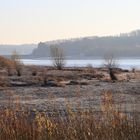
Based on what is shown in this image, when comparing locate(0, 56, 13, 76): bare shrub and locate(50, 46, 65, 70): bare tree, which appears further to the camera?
locate(50, 46, 65, 70): bare tree

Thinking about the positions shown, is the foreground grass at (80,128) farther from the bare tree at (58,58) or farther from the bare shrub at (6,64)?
the bare tree at (58,58)

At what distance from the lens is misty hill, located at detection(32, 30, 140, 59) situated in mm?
161500

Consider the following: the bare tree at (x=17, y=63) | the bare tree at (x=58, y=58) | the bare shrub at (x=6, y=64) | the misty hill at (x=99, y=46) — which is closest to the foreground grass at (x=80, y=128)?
the bare tree at (x=17, y=63)

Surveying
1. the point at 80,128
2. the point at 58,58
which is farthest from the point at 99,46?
the point at 80,128

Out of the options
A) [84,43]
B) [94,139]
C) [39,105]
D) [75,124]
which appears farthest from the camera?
[84,43]

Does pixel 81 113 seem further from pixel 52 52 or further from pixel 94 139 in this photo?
pixel 52 52

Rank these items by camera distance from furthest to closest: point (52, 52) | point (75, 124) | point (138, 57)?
point (138, 57) < point (52, 52) < point (75, 124)

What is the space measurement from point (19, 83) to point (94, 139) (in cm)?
3561

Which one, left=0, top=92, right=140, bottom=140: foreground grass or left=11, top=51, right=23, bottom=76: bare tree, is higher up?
left=0, top=92, right=140, bottom=140: foreground grass

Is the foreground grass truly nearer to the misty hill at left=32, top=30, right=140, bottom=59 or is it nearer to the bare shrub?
the bare shrub

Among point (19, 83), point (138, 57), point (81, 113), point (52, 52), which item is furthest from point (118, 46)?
point (81, 113)

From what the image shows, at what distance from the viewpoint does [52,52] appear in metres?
81.1

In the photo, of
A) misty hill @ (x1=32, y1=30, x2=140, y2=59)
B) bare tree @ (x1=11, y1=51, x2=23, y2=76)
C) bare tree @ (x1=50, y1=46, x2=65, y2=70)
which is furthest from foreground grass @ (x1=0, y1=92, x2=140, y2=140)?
misty hill @ (x1=32, y1=30, x2=140, y2=59)

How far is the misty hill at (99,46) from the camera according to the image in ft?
530
